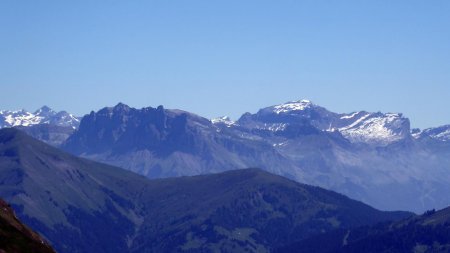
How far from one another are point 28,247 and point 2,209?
29.2m

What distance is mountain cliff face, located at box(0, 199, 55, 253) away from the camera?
537 feet

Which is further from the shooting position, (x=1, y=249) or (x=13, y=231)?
(x=13, y=231)

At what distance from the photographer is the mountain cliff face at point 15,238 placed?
16375cm

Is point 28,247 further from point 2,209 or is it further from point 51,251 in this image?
point 2,209

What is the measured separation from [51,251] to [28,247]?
12.5m

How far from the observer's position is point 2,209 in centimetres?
19600

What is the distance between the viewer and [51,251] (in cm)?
18138

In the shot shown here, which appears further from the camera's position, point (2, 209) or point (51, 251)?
point (2, 209)

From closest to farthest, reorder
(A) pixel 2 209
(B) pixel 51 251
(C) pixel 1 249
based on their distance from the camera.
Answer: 1. (C) pixel 1 249
2. (B) pixel 51 251
3. (A) pixel 2 209

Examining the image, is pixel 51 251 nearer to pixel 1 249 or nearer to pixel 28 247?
pixel 28 247

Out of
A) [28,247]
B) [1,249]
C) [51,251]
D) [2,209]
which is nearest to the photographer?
[1,249]

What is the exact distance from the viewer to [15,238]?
562 feet

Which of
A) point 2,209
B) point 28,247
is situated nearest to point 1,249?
point 28,247

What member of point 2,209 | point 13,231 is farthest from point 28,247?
point 2,209
